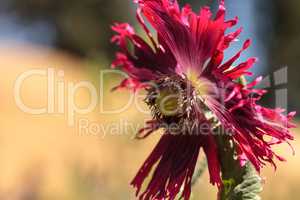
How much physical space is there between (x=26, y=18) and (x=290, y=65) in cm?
281

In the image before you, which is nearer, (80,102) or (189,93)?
(189,93)

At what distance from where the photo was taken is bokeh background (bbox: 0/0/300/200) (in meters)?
2.24

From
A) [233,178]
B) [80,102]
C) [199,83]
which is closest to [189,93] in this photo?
[199,83]

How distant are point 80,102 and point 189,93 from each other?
396 centimetres

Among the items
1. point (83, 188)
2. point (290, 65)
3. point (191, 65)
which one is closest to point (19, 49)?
point (290, 65)

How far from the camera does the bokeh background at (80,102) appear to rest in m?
2.24

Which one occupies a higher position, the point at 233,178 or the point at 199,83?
the point at 199,83

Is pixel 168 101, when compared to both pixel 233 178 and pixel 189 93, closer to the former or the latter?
pixel 189 93

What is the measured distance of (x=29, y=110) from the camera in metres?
5.05

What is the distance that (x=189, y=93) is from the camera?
0.90 metres

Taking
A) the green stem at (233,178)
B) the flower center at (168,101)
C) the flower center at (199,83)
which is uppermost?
the flower center at (199,83)

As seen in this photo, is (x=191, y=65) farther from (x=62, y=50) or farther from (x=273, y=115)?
(x=62, y=50)

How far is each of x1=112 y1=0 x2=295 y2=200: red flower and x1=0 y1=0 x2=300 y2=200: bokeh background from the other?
192 mm

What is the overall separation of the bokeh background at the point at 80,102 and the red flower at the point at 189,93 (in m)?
0.19
